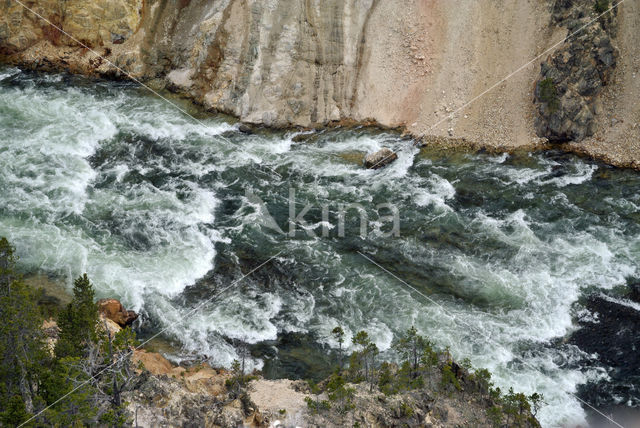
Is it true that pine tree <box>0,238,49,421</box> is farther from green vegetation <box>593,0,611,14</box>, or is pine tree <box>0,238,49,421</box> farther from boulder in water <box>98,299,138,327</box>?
green vegetation <box>593,0,611,14</box>

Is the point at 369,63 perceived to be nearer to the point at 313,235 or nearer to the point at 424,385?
the point at 313,235

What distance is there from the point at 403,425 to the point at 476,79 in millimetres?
29691

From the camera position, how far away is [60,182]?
3928cm

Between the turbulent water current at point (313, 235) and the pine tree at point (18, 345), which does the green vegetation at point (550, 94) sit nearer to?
the turbulent water current at point (313, 235)

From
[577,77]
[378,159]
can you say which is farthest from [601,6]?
[378,159]

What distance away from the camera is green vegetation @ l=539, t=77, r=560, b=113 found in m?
43.0

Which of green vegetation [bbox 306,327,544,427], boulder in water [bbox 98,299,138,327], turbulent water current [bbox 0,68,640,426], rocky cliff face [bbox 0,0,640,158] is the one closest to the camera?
green vegetation [bbox 306,327,544,427]

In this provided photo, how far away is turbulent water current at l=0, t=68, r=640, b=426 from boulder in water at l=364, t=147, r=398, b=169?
2.18ft

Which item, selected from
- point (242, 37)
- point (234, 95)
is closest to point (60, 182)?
point (234, 95)

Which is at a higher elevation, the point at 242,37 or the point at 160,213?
the point at 242,37

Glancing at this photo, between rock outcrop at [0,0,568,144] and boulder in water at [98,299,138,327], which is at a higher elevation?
rock outcrop at [0,0,568,144]

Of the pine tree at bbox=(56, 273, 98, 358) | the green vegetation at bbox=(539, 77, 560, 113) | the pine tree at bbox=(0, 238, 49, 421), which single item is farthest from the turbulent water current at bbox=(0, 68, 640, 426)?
the pine tree at bbox=(0, 238, 49, 421)

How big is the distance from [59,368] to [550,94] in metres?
34.8

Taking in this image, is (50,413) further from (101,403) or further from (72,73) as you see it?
(72,73)
